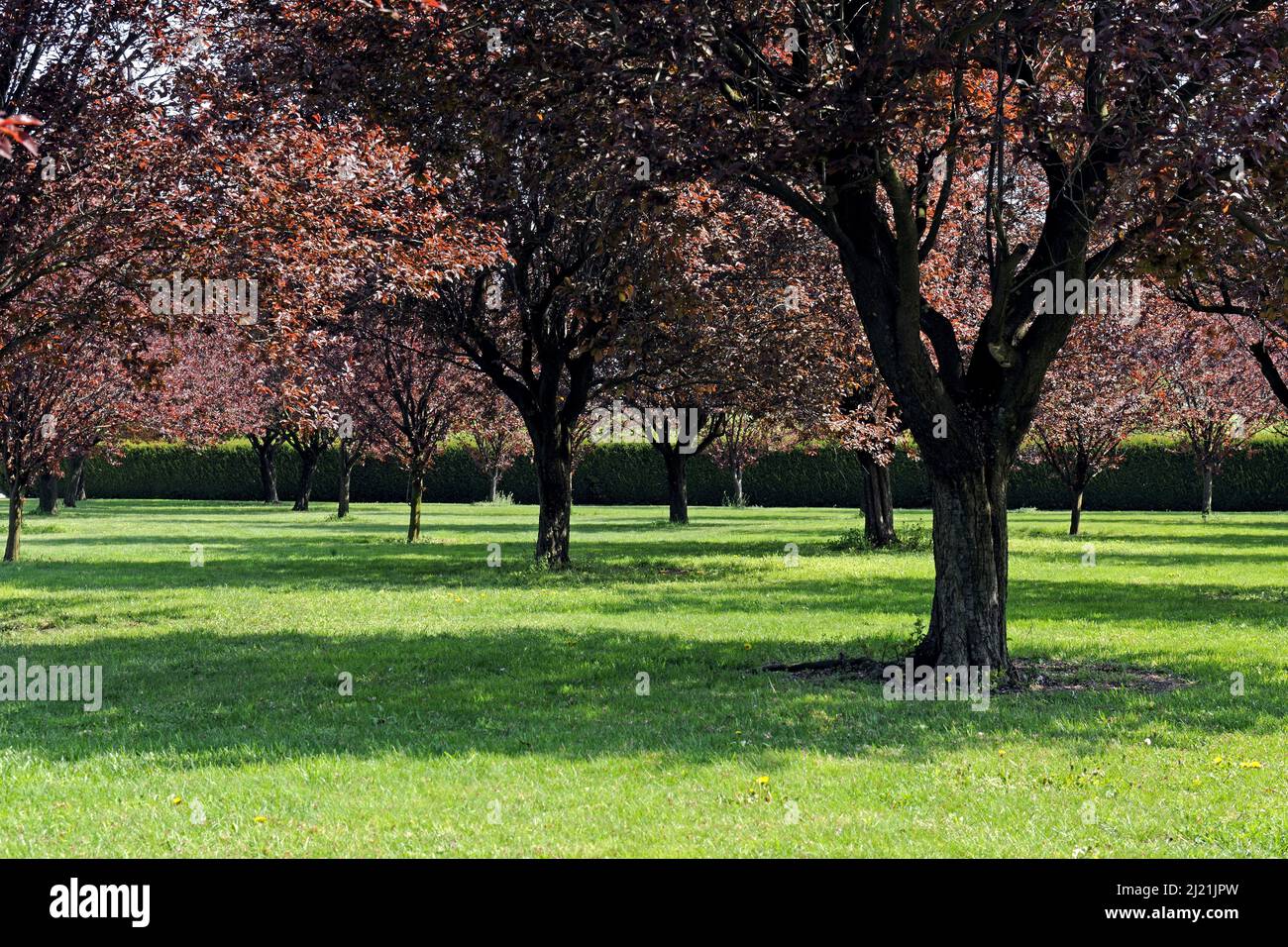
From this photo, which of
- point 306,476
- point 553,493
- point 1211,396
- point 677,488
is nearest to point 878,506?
point 553,493

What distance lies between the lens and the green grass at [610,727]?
19.4 feet

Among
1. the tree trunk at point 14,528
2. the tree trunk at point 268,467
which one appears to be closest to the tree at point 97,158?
the tree trunk at point 14,528

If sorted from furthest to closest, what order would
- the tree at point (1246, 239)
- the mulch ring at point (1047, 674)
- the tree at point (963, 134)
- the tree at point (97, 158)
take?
the tree at point (97, 158) → the mulch ring at point (1047, 674) → the tree at point (1246, 239) → the tree at point (963, 134)

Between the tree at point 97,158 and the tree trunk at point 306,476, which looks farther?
the tree trunk at point 306,476

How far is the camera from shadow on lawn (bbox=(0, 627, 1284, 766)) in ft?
26.1

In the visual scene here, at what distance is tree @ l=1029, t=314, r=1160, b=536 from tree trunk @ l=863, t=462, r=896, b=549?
174 inches

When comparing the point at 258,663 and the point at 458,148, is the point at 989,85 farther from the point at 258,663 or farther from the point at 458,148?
the point at 258,663

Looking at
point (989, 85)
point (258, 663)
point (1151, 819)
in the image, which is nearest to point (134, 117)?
point (258, 663)

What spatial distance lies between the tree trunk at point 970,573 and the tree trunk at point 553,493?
1125cm

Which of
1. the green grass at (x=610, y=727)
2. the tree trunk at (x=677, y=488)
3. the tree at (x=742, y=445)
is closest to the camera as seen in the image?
the green grass at (x=610, y=727)

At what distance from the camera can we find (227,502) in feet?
180

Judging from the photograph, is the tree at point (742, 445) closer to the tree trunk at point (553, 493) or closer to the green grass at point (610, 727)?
the tree trunk at point (553, 493)

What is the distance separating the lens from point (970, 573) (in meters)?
10.4

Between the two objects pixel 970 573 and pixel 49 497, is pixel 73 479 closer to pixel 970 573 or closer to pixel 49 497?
pixel 49 497
